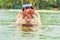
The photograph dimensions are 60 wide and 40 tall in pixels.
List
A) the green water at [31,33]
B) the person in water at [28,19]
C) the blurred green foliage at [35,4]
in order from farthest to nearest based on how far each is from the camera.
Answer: the blurred green foliage at [35,4], the person in water at [28,19], the green water at [31,33]

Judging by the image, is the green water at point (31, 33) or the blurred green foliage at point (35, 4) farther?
the blurred green foliage at point (35, 4)

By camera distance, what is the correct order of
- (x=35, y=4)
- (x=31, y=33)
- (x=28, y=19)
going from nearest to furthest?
(x=31, y=33), (x=28, y=19), (x=35, y=4)

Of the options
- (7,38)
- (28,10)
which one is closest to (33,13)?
(28,10)

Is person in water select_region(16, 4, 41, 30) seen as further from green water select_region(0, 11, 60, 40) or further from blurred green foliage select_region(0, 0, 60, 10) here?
blurred green foliage select_region(0, 0, 60, 10)

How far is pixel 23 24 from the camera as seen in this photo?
2150cm

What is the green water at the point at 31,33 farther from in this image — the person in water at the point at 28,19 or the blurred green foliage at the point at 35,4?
the blurred green foliage at the point at 35,4

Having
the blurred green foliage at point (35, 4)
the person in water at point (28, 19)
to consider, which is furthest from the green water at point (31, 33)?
the blurred green foliage at point (35, 4)

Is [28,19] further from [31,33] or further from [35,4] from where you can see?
[35,4]

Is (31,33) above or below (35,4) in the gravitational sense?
above

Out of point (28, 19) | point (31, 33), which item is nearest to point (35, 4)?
point (28, 19)

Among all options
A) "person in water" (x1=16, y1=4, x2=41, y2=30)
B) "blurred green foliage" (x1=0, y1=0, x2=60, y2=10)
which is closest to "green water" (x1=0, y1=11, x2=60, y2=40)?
"person in water" (x1=16, y1=4, x2=41, y2=30)

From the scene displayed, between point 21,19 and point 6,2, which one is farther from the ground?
point 21,19

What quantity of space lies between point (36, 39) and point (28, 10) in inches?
302

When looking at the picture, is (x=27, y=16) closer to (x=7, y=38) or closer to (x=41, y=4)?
(x=7, y=38)
